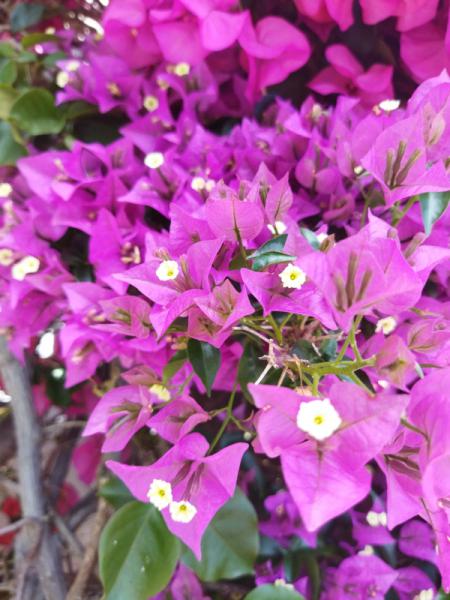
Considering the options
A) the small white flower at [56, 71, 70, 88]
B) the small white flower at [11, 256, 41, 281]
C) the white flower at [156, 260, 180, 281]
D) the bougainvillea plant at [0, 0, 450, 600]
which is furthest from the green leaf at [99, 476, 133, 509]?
the small white flower at [56, 71, 70, 88]

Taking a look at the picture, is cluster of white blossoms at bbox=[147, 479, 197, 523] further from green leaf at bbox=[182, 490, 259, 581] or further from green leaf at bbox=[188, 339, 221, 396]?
green leaf at bbox=[182, 490, 259, 581]

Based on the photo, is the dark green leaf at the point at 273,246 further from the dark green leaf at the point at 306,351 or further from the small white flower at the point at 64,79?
the small white flower at the point at 64,79

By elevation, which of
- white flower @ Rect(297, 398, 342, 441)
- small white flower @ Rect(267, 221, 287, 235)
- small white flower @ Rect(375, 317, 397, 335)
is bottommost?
small white flower @ Rect(375, 317, 397, 335)

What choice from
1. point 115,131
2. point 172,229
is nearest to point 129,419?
point 172,229

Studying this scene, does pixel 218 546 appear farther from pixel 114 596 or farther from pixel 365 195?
pixel 365 195

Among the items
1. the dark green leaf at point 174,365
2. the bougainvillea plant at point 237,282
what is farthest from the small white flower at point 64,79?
the dark green leaf at point 174,365

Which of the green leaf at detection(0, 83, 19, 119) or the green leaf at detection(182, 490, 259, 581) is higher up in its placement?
the green leaf at detection(0, 83, 19, 119)

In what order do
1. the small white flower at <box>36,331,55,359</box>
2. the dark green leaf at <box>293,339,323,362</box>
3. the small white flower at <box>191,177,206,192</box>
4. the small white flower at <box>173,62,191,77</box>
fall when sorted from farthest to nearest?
the small white flower at <box>36,331,55,359</box>, the small white flower at <box>173,62,191,77</box>, the small white flower at <box>191,177,206,192</box>, the dark green leaf at <box>293,339,323,362</box>
